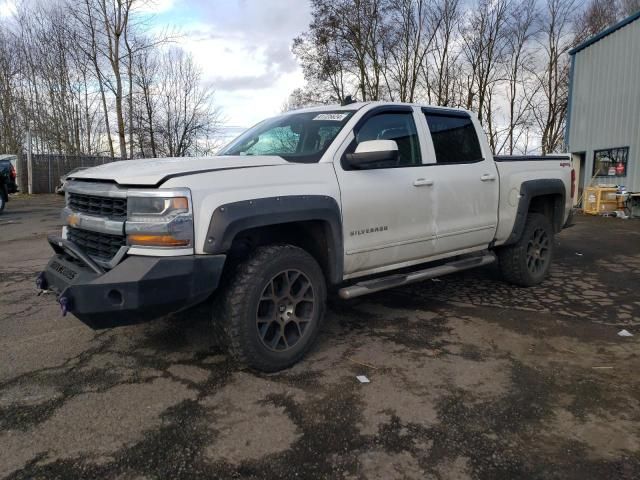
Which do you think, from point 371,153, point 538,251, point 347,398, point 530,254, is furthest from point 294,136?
point 538,251

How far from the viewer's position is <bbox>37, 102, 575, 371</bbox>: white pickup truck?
2.77 metres

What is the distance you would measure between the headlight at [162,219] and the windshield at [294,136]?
1066 millimetres

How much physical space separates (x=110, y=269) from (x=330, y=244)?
148 cm

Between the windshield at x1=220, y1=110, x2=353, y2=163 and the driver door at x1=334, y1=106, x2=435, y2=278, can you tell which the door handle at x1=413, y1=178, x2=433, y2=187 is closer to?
the driver door at x1=334, y1=106, x2=435, y2=278

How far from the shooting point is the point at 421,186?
4066mm

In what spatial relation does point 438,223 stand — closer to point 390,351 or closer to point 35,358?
point 390,351

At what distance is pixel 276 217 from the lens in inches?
122

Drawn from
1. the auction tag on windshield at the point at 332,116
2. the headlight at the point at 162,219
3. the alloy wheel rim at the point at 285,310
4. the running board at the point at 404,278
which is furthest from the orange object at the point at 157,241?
the auction tag on windshield at the point at 332,116

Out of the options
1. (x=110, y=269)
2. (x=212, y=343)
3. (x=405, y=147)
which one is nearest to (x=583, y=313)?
(x=405, y=147)

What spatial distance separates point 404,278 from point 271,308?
4.23 feet

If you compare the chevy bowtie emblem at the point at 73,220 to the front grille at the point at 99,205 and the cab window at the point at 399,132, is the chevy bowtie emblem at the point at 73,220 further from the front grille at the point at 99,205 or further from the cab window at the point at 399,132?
the cab window at the point at 399,132

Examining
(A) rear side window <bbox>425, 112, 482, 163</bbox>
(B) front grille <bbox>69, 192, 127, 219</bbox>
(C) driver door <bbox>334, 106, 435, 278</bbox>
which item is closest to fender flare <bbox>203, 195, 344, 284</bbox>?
(C) driver door <bbox>334, 106, 435, 278</bbox>

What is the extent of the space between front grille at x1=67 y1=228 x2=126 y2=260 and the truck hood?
0.37 m

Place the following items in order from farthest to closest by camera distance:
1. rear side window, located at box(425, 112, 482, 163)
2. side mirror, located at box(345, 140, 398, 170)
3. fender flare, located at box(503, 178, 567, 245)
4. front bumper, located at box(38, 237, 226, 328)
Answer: fender flare, located at box(503, 178, 567, 245), rear side window, located at box(425, 112, 482, 163), side mirror, located at box(345, 140, 398, 170), front bumper, located at box(38, 237, 226, 328)
